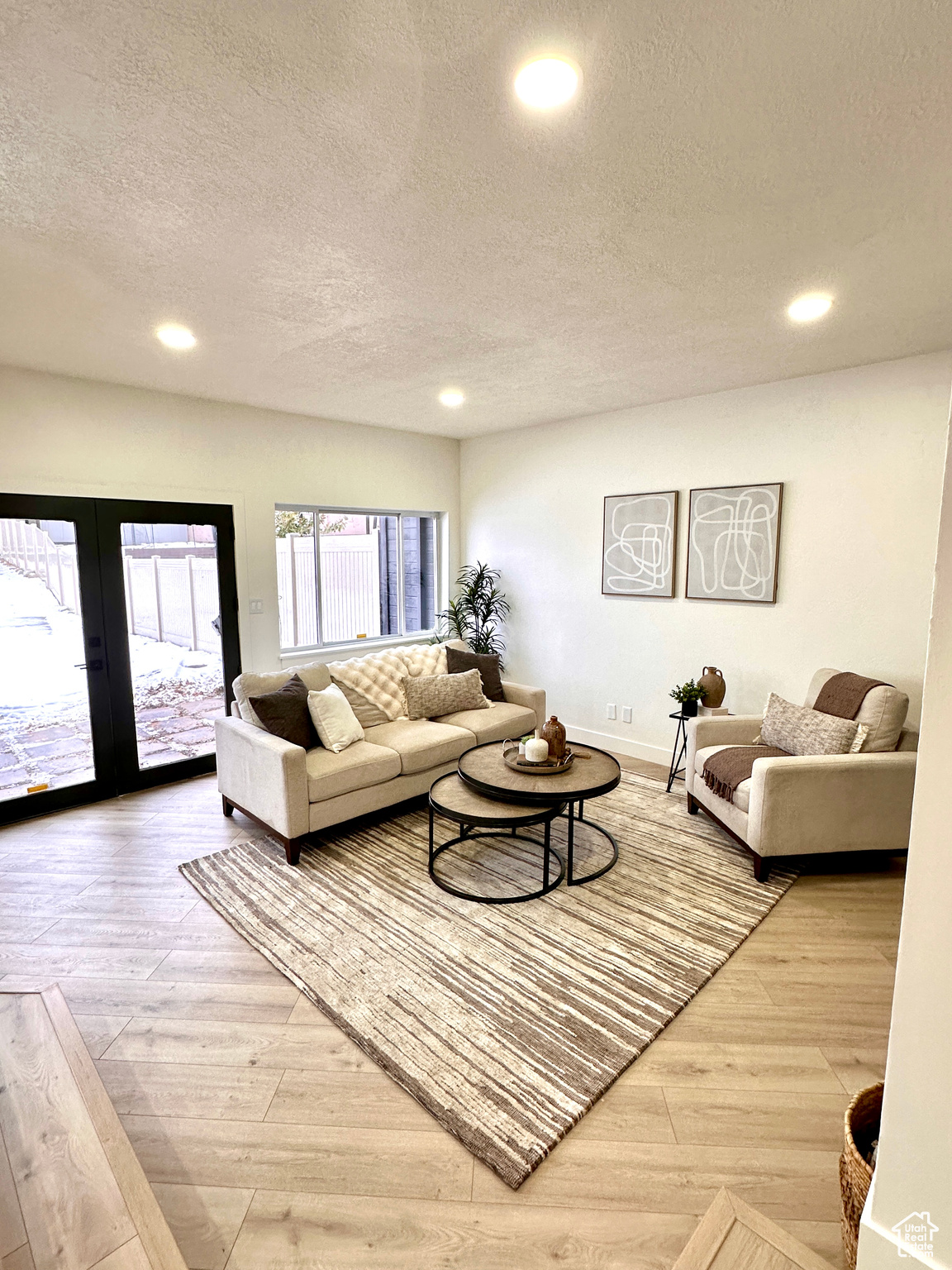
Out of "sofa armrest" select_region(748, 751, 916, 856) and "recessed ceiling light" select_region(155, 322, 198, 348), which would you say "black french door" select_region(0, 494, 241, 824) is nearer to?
"recessed ceiling light" select_region(155, 322, 198, 348)

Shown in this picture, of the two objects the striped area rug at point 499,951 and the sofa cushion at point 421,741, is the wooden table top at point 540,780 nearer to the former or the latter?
the sofa cushion at point 421,741

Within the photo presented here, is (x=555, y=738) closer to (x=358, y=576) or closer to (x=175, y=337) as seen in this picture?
(x=175, y=337)

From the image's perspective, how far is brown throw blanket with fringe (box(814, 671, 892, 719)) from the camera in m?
3.37

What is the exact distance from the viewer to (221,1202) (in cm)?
159

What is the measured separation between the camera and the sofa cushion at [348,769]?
335 cm

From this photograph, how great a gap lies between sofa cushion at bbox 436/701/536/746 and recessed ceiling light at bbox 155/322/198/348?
2.74 m

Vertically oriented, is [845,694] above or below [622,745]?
above

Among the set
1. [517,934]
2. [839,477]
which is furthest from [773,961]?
[839,477]

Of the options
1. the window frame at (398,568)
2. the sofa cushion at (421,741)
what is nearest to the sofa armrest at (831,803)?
the sofa cushion at (421,741)

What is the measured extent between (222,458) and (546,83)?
3705mm

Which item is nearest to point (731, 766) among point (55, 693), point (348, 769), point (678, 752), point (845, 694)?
point (845, 694)

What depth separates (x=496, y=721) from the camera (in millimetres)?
4312

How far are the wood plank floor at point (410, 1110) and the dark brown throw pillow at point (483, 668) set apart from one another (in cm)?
241

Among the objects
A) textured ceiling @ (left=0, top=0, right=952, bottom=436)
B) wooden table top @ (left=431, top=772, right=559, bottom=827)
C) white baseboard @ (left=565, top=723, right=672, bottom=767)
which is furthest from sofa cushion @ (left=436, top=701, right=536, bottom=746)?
textured ceiling @ (left=0, top=0, right=952, bottom=436)
